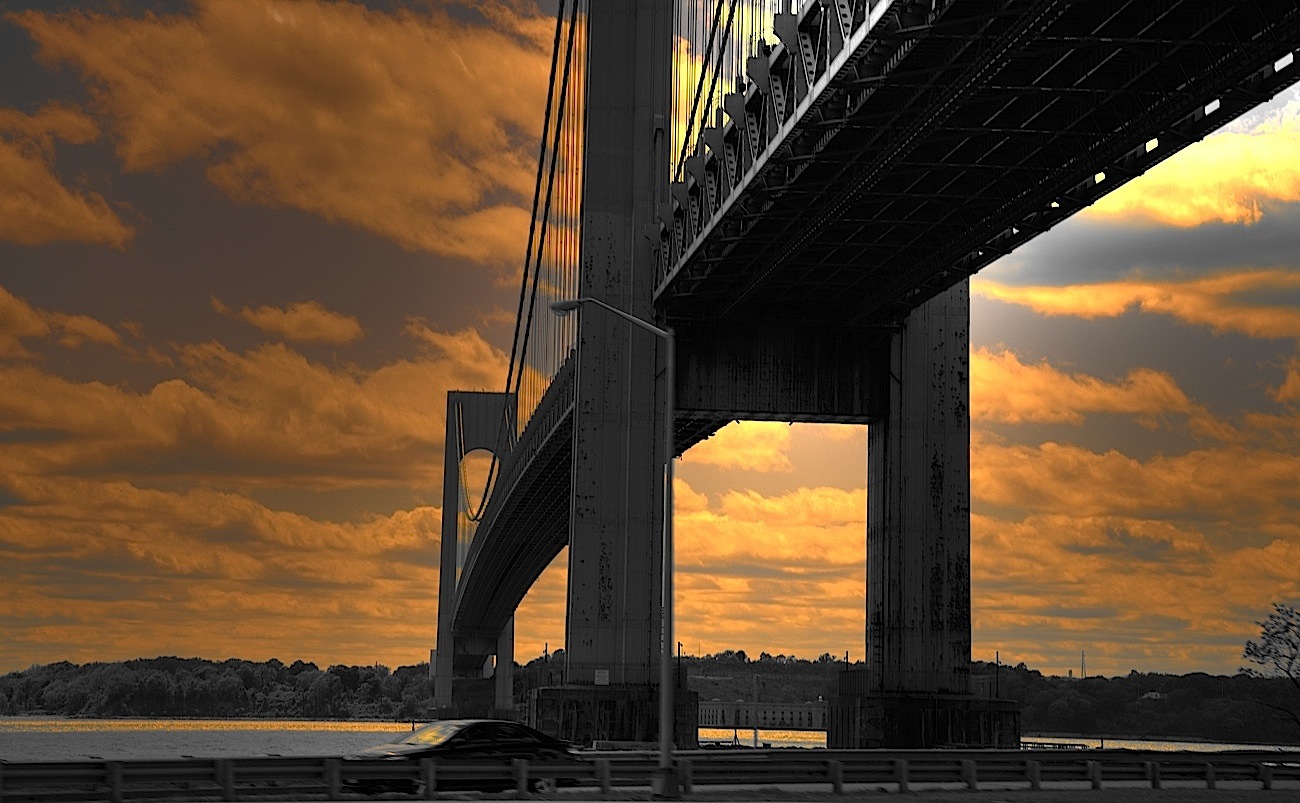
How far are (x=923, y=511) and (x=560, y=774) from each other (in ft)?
76.0

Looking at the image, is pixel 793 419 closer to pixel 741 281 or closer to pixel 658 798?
pixel 741 281

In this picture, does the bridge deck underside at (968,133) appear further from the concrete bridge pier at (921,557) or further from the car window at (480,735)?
the car window at (480,735)

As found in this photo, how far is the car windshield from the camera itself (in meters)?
24.5

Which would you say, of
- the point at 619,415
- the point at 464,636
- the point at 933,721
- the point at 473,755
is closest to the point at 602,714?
the point at 619,415

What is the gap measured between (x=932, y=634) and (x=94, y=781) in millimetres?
27349

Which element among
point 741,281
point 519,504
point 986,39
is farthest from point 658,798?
point 519,504

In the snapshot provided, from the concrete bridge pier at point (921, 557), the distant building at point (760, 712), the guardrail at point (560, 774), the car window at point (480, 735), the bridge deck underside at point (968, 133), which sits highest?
the bridge deck underside at point (968, 133)

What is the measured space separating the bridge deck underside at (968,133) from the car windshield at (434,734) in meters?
11.8

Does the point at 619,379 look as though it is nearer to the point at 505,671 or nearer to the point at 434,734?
the point at 434,734

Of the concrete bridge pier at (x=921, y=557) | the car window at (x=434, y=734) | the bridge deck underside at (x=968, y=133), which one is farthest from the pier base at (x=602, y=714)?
the car window at (x=434, y=734)

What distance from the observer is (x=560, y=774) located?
79.3ft

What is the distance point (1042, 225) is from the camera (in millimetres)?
34656

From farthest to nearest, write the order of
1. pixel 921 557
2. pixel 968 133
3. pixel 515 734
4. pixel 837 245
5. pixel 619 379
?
pixel 619 379
pixel 921 557
pixel 837 245
pixel 968 133
pixel 515 734

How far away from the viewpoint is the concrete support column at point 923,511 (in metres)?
44.6
